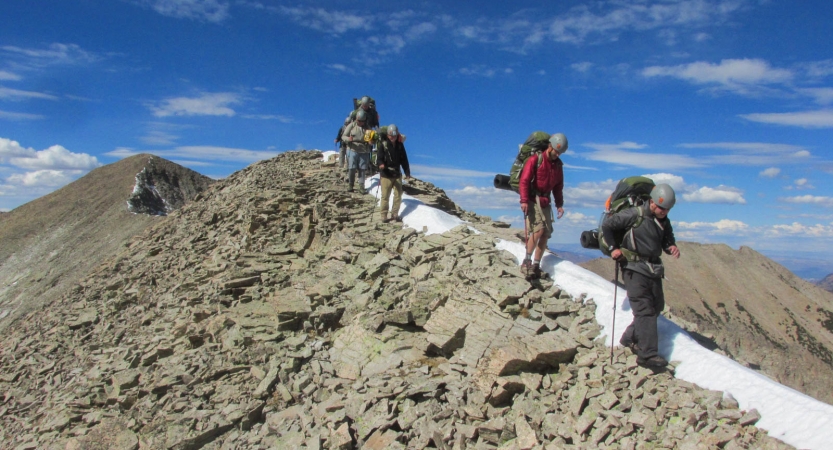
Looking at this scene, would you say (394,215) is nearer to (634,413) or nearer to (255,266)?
(255,266)

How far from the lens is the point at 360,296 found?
9.77 meters

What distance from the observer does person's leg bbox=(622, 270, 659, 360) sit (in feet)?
20.3

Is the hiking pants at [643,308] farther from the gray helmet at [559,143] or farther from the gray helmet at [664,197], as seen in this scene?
the gray helmet at [559,143]

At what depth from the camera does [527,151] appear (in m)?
8.65

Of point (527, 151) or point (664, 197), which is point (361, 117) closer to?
point (527, 151)

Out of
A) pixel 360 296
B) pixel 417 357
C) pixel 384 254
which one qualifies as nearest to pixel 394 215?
pixel 384 254

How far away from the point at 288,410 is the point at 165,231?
1535cm

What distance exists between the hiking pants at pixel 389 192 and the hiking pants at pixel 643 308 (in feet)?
23.3

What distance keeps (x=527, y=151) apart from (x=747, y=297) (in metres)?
48.9

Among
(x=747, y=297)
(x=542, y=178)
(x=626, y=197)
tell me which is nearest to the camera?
(x=626, y=197)

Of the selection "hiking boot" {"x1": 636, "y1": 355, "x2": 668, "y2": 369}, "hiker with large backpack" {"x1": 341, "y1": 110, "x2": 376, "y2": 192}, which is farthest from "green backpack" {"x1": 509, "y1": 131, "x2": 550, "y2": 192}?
"hiker with large backpack" {"x1": 341, "y1": 110, "x2": 376, "y2": 192}

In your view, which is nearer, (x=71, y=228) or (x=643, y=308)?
(x=643, y=308)

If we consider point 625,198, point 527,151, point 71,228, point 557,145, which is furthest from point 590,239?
point 71,228

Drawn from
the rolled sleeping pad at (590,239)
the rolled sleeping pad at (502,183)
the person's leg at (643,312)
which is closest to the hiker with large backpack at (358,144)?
the rolled sleeping pad at (502,183)
